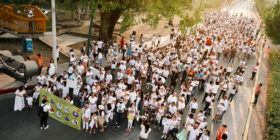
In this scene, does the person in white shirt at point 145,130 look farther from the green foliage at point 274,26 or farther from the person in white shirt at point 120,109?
the green foliage at point 274,26

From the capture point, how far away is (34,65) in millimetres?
13125

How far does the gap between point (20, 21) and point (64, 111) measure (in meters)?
9.85

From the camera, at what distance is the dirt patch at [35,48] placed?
1721 centimetres

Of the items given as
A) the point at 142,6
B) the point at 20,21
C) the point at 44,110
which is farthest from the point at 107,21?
the point at 44,110

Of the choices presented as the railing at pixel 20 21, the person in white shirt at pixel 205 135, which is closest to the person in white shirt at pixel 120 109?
the person in white shirt at pixel 205 135

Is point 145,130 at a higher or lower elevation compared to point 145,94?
lower

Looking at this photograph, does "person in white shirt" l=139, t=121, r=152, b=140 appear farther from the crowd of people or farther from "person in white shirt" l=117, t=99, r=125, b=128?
"person in white shirt" l=117, t=99, r=125, b=128

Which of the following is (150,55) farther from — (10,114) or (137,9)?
(10,114)

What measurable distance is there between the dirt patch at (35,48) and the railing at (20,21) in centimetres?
Result: 186

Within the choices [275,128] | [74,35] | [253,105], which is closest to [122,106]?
[275,128]

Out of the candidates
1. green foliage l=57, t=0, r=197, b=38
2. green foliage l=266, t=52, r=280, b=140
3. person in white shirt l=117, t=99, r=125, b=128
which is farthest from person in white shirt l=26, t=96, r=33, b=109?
green foliage l=266, t=52, r=280, b=140

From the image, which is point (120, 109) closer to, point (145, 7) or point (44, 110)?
point (44, 110)

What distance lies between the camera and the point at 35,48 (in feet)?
61.7

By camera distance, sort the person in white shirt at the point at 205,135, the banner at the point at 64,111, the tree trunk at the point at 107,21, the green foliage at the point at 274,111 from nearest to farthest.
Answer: the person in white shirt at the point at 205,135 → the banner at the point at 64,111 → the green foliage at the point at 274,111 → the tree trunk at the point at 107,21
